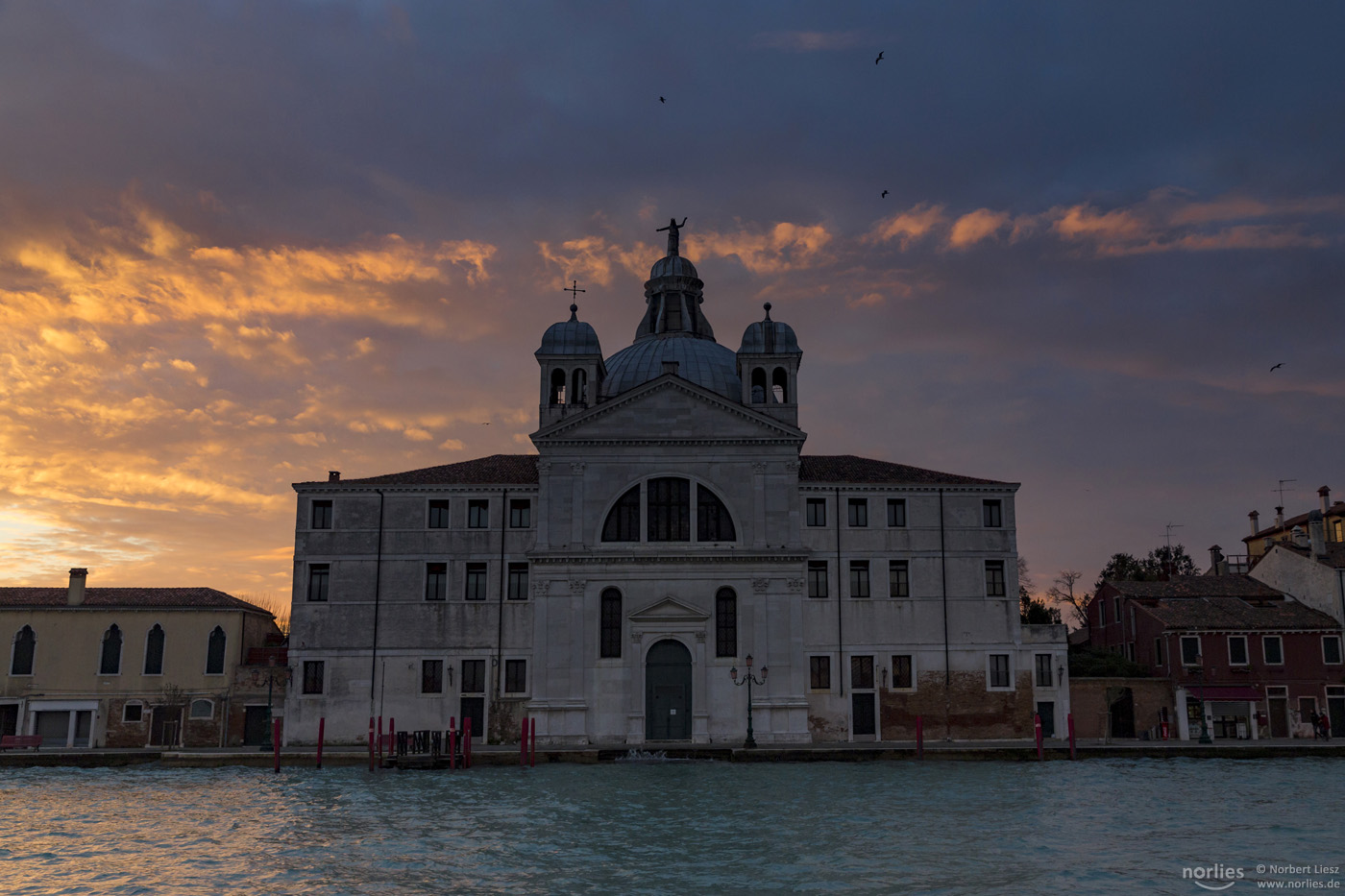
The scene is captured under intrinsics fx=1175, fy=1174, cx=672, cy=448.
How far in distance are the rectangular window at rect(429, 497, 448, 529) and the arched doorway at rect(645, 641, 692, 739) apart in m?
8.84

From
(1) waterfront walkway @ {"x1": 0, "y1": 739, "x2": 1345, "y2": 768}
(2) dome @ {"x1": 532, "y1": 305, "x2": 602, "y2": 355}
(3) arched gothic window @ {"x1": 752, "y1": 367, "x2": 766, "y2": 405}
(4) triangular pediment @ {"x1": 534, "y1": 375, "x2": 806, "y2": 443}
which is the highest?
(2) dome @ {"x1": 532, "y1": 305, "x2": 602, "y2": 355}

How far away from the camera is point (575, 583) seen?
41250 millimetres

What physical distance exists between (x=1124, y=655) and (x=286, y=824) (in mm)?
33769

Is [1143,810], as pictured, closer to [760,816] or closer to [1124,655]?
[760,816]

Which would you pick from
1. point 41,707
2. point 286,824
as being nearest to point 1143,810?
point 286,824

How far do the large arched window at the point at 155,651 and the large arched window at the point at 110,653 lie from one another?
95 cm

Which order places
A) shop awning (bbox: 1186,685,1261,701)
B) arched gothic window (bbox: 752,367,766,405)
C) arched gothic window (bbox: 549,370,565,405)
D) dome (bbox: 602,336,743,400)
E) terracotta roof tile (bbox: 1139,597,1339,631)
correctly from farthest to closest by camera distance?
dome (bbox: 602,336,743,400) → arched gothic window (bbox: 549,370,565,405) → arched gothic window (bbox: 752,367,766,405) → terracotta roof tile (bbox: 1139,597,1339,631) → shop awning (bbox: 1186,685,1261,701)

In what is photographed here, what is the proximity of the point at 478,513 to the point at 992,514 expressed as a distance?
1861 cm

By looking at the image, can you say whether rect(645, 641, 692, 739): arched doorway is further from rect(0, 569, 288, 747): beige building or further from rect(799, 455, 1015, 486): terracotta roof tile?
rect(0, 569, 288, 747): beige building

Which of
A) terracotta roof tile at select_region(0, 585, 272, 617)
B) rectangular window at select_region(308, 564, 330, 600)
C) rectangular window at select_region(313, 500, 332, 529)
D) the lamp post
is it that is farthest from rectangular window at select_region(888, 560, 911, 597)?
terracotta roof tile at select_region(0, 585, 272, 617)

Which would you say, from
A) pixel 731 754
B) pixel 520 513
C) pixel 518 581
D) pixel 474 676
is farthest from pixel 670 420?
pixel 731 754

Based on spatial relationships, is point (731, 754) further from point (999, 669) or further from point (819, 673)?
point (999, 669)

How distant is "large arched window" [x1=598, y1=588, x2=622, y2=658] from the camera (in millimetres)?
41250

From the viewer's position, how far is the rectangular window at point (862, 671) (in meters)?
41.3
